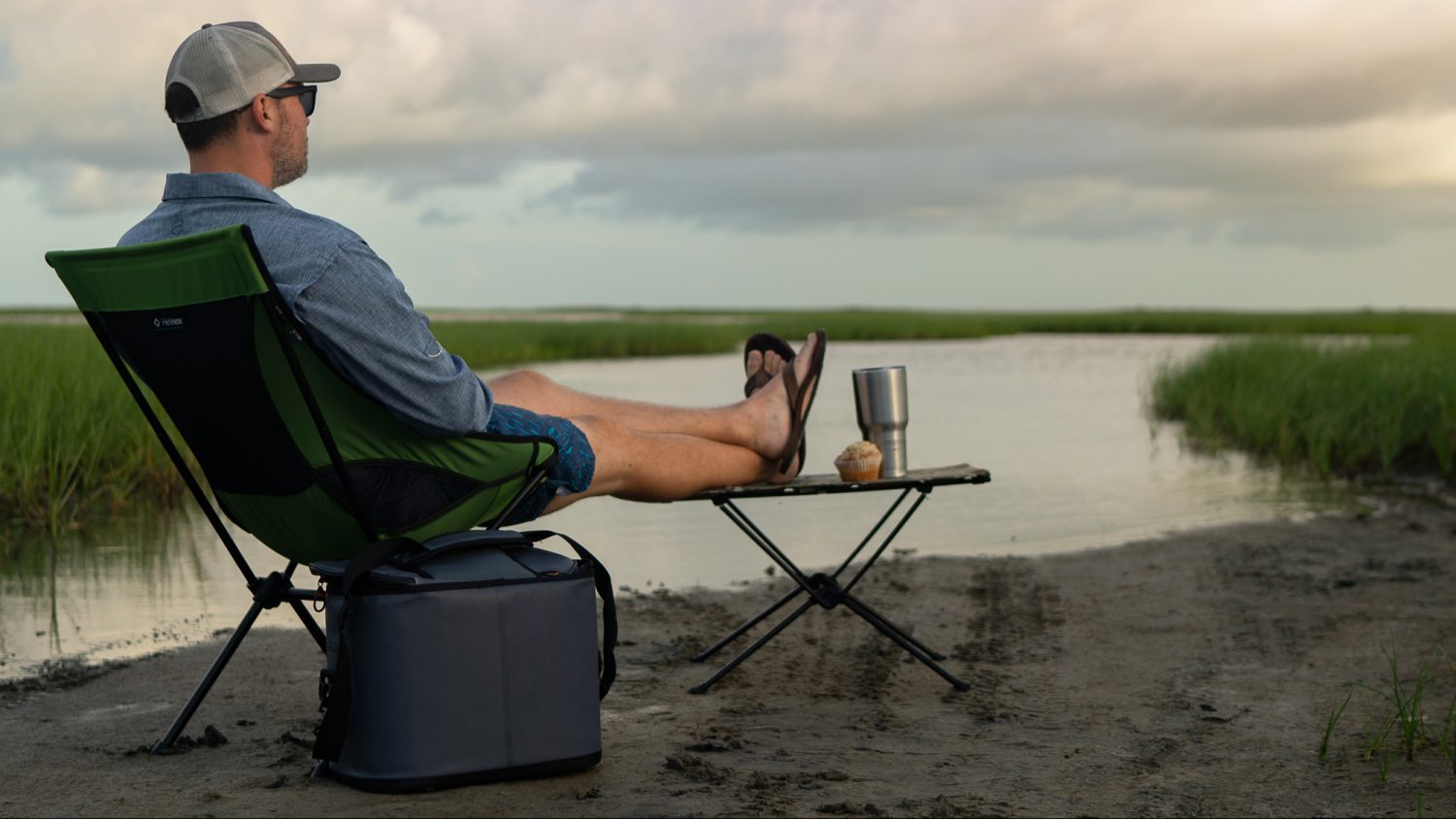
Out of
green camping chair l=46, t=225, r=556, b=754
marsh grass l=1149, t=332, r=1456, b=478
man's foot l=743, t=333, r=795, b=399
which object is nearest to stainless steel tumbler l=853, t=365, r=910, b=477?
man's foot l=743, t=333, r=795, b=399

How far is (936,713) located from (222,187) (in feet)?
6.73

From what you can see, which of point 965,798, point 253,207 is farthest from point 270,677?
point 965,798

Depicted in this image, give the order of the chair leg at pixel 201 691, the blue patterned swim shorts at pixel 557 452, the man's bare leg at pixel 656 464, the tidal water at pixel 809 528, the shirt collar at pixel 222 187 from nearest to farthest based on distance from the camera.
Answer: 1. the shirt collar at pixel 222 187
2. the chair leg at pixel 201 691
3. the blue patterned swim shorts at pixel 557 452
4. the man's bare leg at pixel 656 464
5. the tidal water at pixel 809 528

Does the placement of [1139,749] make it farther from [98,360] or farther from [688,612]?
[98,360]

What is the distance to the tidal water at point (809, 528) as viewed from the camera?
494 centimetres

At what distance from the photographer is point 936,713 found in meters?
3.58

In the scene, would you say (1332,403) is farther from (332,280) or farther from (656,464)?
(332,280)

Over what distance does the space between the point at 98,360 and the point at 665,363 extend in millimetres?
16915

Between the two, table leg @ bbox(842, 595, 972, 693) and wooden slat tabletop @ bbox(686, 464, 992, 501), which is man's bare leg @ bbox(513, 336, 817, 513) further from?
table leg @ bbox(842, 595, 972, 693)

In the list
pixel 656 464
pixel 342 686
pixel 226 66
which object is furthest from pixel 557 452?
pixel 226 66

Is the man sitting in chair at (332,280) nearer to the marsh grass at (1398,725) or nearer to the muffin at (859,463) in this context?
the muffin at (859,463)

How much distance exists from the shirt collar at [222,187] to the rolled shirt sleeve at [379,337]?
0.30 meters

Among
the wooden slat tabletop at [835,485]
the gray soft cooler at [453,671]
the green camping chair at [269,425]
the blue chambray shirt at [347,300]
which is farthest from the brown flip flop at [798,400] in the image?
the gray soft cooler at [453,671]

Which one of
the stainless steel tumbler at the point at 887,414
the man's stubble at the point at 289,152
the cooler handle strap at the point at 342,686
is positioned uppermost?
the man's stubble at the point at 289,152
